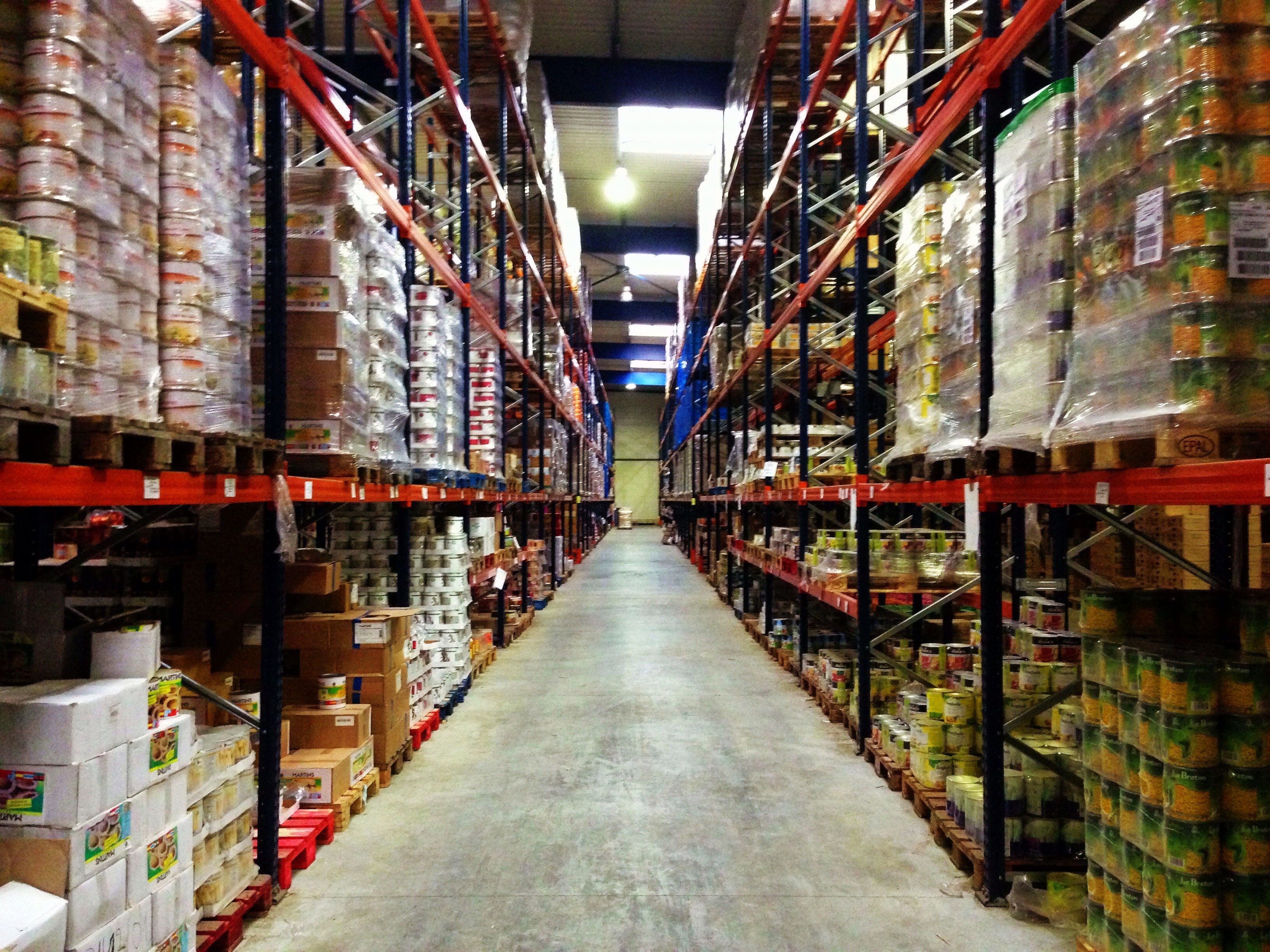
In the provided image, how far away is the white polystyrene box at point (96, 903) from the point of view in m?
2.10

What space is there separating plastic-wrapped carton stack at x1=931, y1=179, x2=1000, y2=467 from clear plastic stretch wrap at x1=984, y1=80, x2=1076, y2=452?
31cm

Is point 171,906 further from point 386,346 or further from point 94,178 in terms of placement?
point 386,346

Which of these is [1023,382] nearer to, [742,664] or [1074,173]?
[1074,173]

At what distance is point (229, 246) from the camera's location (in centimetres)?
334

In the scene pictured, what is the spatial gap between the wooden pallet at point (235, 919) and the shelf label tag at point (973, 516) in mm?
3122

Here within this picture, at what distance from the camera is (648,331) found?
35.9 metres

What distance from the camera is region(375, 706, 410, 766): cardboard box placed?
15.6 ft

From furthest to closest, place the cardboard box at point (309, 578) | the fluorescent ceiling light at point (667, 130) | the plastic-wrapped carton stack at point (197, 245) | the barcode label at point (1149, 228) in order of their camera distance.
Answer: the fluorescent ceiling light at point (667, 130) < the cardboard box at point (309, 578) < the plastic-wrapped carton stack at point (197, 245) < the barcode label at point (1149, 228)

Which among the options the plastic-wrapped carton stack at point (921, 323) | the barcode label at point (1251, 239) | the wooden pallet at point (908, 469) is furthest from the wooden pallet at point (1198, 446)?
the plastic-wrapped carton stack at point (921, 323)

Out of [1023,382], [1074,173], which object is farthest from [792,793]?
[1074,173]

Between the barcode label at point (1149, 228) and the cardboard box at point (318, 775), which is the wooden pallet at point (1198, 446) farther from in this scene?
the cardboard box at point (318, 775)

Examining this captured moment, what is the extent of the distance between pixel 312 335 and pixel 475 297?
16.5 feet

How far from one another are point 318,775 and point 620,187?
17.5m

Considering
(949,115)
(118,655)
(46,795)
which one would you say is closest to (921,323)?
(949,115)
